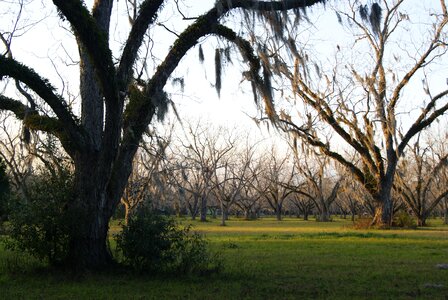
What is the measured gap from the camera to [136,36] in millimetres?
10148

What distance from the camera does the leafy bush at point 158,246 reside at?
9609 millimetres

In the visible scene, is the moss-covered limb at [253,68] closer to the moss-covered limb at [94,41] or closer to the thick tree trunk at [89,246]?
the moss-covered limb at [94,41]

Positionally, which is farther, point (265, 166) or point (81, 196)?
point (265, 166)

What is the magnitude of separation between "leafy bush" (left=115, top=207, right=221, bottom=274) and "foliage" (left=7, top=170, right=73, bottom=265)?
111 centimetres

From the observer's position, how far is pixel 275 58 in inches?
419

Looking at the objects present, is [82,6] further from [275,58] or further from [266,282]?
[266,282]

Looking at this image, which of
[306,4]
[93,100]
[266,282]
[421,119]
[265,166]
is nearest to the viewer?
[266,282]

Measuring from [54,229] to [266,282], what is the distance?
408 cm

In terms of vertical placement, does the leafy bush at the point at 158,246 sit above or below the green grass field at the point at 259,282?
above

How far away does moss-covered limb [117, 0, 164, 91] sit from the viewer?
32.8 feet

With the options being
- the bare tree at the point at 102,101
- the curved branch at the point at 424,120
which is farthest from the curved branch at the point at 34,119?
the curved branch at the point at 424,120

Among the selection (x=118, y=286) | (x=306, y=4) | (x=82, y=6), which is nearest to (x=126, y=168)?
(x=118, y=286)

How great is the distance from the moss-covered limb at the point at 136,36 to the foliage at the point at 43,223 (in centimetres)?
247

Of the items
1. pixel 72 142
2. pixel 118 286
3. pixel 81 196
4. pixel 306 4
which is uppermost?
pixel 306 4
